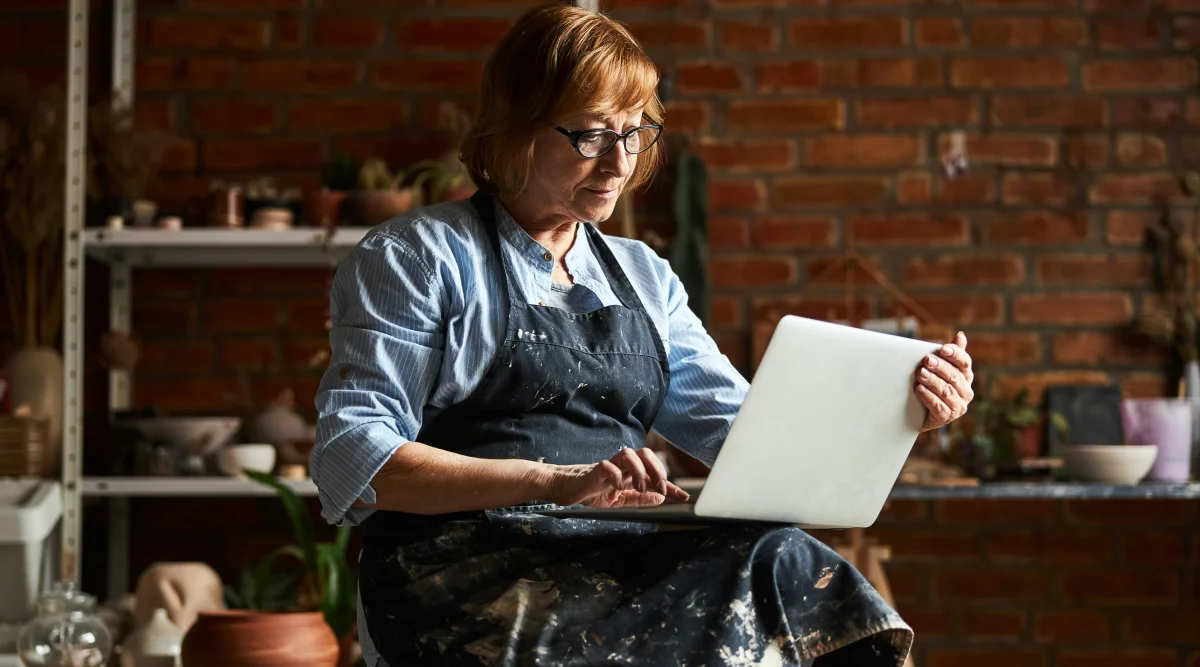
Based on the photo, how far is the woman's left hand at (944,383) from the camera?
1.30 metres

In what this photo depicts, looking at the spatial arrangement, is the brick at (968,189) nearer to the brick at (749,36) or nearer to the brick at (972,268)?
the brick at (972,268)

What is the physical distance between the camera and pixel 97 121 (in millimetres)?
2855

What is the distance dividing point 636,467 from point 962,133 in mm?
2122

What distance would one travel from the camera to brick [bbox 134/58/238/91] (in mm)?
3117

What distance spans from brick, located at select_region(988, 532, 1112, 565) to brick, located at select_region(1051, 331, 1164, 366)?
388mm

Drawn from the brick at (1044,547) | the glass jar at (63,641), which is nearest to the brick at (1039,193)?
the brick at (1044,547)

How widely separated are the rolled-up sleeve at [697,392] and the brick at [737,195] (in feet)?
4.78

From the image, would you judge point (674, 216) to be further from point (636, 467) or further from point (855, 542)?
point (636, 467)

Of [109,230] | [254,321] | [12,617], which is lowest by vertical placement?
[12,617]

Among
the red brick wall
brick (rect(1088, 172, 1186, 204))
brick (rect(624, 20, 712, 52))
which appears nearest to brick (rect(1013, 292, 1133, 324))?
the red brick wall

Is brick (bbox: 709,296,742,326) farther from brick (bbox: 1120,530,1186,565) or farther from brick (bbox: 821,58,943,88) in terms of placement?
brick (bbox: 1120,530,1186,565)

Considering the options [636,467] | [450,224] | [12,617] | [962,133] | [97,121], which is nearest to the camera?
[636,467]

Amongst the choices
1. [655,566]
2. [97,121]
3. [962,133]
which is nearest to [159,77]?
[97,121]

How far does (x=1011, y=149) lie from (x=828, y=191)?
428 millimetres
